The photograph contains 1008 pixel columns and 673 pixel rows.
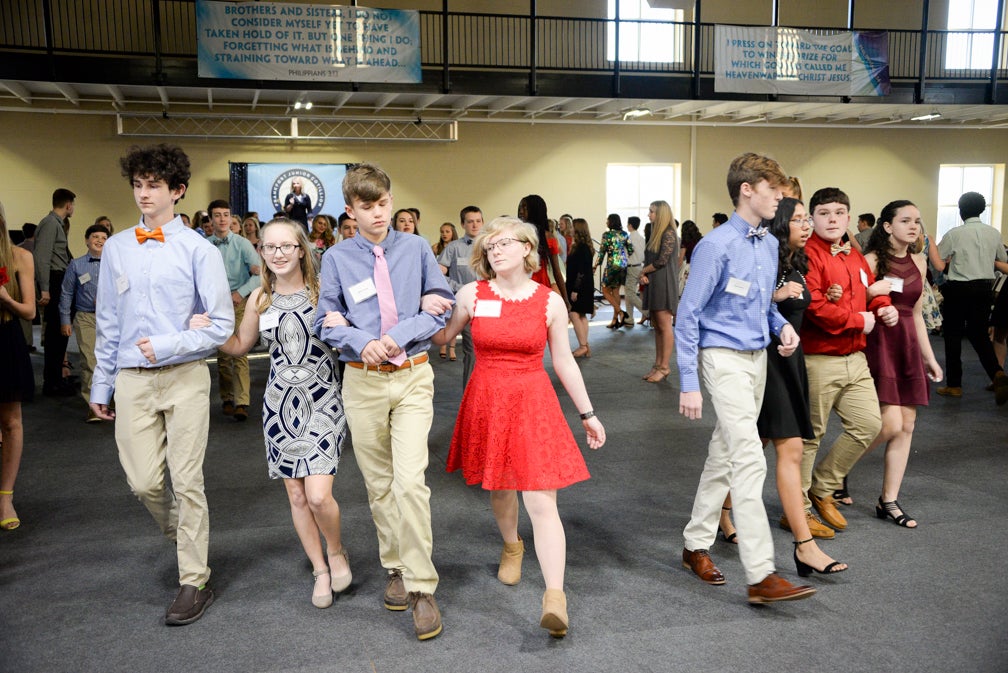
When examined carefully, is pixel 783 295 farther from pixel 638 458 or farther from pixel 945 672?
pixel 638 458

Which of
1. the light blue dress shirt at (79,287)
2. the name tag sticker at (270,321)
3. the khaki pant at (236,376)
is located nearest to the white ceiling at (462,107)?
the light blue dress shirt at (79,287)

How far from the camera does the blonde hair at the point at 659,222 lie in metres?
7.78

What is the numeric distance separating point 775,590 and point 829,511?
3.50 ft

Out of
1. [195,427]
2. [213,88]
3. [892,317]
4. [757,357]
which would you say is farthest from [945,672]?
[213,88]

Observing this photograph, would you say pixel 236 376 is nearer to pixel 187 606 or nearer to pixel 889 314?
pixel 187 606

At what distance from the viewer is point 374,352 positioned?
281 centimetres

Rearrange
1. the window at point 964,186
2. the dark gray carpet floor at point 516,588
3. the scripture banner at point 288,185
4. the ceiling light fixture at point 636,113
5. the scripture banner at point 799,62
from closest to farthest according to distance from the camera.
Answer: the dark gray carpet floor at point 516,588 < the scripture banner at point 799,62 < the scripture banner at point 288,185 < the ceiling light fixture at point 636,113 < the window at point 964,186

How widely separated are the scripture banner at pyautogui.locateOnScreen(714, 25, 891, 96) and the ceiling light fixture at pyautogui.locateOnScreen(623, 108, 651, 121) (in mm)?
2477

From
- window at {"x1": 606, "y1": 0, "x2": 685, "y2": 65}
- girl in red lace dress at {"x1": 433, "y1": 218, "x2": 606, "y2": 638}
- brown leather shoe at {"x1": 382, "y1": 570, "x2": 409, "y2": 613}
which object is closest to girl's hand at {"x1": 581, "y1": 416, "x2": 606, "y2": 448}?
girl in red lace dress at {"x1": 433, "y1": 218, "x2": 606, "y2": 638}

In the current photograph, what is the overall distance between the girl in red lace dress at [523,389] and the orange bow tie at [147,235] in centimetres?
104

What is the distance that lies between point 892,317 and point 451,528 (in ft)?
7.06

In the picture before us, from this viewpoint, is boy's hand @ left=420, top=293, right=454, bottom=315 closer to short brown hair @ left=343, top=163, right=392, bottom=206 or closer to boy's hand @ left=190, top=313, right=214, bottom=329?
short brown hair @ left=343, top=163, right=392, bottom=206

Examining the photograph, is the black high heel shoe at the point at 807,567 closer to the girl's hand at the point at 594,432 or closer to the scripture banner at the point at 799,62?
the girl's hand at the point at 594,432

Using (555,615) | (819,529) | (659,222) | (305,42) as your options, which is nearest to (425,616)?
(555,615)
